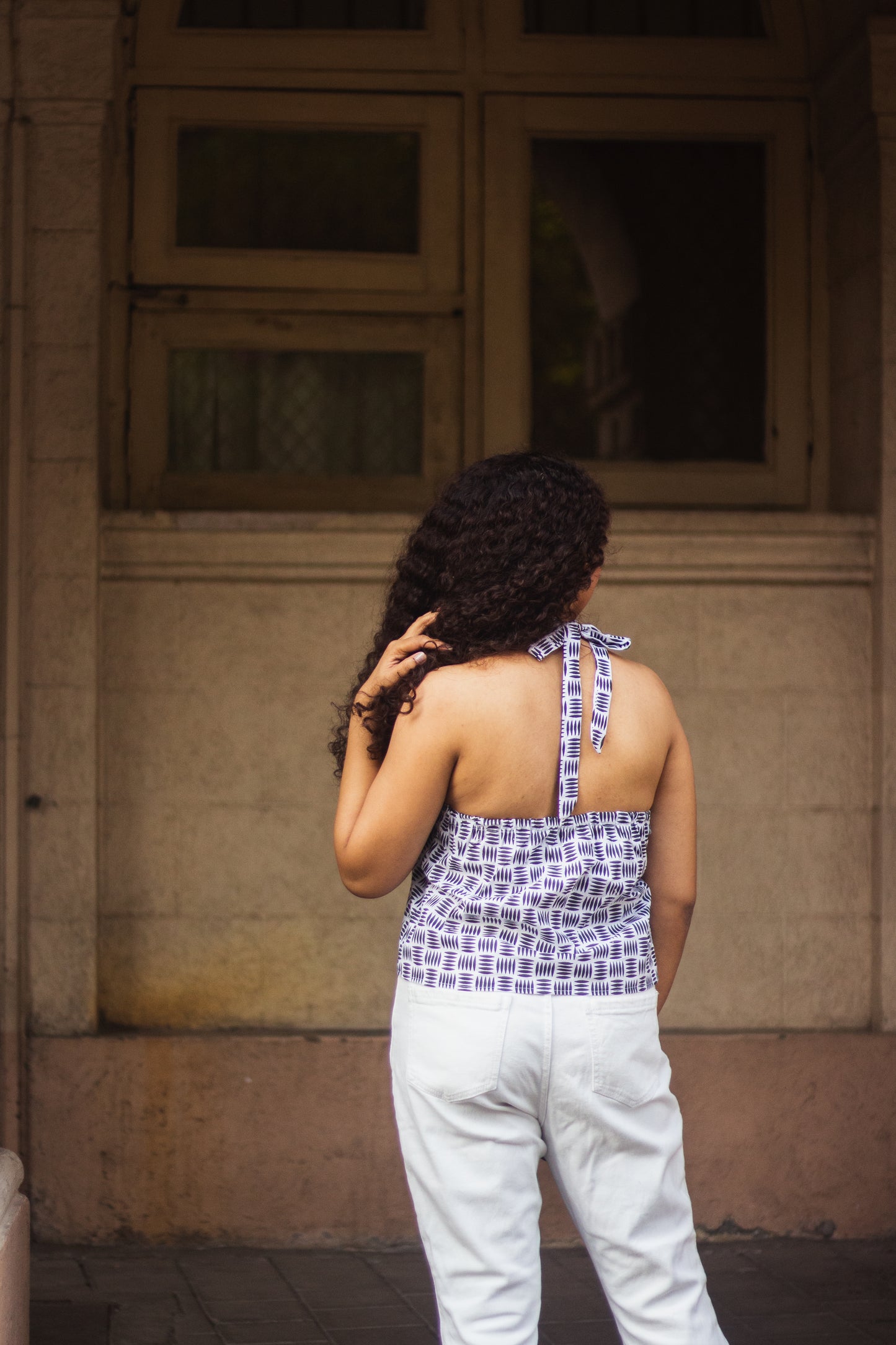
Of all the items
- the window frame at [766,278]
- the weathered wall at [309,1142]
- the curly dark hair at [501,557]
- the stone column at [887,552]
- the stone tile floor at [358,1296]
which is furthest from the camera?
the window frame at [766,278]

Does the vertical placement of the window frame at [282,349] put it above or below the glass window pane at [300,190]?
below

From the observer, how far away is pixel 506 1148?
84.2 inches

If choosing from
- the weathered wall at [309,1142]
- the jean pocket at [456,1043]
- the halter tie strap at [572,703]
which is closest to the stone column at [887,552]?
the weathered wall at [309,1142]

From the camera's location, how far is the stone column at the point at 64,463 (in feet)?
15.2

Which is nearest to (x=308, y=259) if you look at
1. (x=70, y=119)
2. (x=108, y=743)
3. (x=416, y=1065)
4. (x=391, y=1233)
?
(x=70, y=119)

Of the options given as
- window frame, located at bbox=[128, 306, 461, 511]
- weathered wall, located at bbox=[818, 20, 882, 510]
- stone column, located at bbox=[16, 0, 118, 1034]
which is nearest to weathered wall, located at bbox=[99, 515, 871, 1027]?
stone column, located at bbox=[16, 0, 118, 1034]

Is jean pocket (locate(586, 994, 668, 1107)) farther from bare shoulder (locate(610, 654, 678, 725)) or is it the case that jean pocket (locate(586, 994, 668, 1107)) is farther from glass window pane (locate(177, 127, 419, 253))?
glass window pane (locate(177, 127, 419, 253))

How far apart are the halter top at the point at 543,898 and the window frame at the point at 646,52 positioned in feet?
11.9

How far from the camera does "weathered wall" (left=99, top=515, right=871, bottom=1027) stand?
4.80 m

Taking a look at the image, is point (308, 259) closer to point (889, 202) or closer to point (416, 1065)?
point (889, 202)

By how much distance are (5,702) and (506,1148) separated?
296 cm

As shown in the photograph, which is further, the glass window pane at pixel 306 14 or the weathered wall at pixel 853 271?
the glass window pane at pixel 306 14

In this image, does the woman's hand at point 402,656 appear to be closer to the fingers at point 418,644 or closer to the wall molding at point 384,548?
the fingers at point 418,644

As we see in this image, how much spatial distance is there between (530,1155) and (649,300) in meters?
3.85
